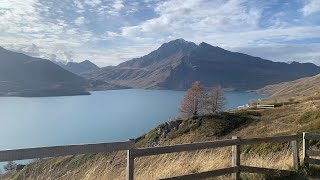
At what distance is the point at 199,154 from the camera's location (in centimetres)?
1467

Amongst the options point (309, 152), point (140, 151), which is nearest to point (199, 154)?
point (309, 152)

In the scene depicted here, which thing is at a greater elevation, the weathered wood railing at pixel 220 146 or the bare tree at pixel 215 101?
the weathered wood railing at pixel 220 146

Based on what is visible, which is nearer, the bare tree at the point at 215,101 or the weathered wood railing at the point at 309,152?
the weathered wood railing at the point at 309,152

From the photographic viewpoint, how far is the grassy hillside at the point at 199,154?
36.3 ft

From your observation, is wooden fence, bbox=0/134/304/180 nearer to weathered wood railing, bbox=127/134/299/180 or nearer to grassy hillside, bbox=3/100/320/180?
weathered wood railing, bbox=127/134/299/180

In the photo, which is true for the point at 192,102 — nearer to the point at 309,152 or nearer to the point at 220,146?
the point at 309,152

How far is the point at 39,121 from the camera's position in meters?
164

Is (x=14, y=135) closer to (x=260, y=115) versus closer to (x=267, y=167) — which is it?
(x=260, y=115)

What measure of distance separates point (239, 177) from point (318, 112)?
34065 mm

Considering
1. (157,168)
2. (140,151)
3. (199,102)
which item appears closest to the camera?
(140,151)

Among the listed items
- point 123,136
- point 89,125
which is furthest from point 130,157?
point 89,125

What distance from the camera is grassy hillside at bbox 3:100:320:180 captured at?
436 inches

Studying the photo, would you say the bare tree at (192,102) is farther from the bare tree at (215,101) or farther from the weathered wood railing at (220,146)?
the weathered wood railing at (220,146)

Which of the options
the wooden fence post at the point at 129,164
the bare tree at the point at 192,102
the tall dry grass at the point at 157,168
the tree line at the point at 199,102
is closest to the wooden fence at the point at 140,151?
the wooden fence post at the point at 129,164
